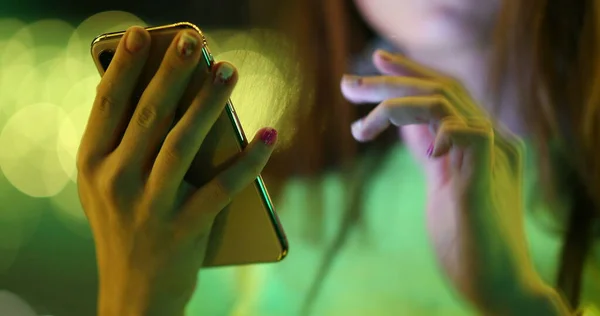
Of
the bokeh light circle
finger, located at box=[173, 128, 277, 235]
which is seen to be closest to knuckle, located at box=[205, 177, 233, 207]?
finger, located at box=[173, 128, 277, 235]

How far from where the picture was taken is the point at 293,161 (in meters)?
0.51

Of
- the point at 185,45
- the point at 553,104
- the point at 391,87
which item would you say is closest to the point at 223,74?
the point at 185,45

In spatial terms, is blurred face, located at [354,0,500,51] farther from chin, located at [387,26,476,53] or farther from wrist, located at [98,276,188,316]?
wrist, located at [98,276,188,316]

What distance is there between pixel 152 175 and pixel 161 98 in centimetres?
5

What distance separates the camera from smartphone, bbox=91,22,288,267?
33cm

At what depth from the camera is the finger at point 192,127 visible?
322 millimetres

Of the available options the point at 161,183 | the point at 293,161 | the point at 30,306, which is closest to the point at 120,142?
the point at 161,183

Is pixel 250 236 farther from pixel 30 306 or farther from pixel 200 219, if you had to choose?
pixel 30 306

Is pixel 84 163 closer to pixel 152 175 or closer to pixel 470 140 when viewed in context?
pixel 152 175

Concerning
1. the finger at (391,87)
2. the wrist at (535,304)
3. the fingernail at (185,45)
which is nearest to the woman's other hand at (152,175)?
the fingernail at (185,45)

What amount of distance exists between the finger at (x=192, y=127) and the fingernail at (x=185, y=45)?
17mm

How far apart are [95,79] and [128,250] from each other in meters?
0.22

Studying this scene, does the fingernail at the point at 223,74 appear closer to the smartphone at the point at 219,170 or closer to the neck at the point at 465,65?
the smartphone at the point at 219,170

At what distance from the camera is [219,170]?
353mm
